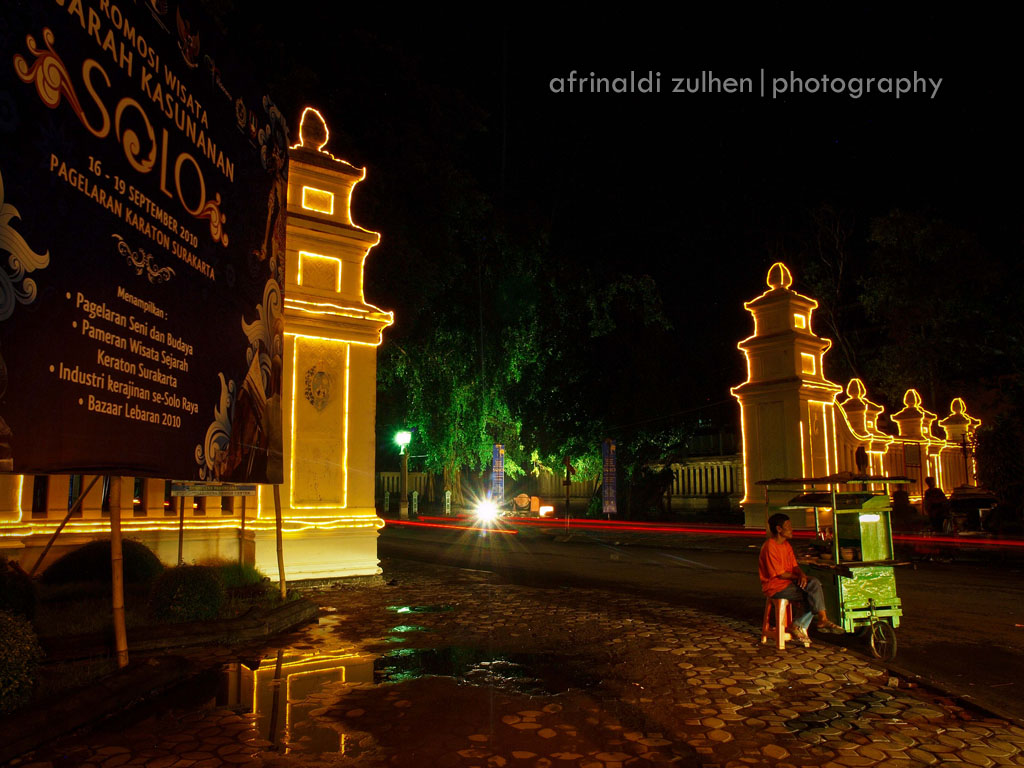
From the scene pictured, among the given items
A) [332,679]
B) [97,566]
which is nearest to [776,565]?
[332,679]

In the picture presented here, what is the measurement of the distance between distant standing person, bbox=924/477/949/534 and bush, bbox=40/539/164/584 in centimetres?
1679

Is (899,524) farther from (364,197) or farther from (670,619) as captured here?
(364,197)

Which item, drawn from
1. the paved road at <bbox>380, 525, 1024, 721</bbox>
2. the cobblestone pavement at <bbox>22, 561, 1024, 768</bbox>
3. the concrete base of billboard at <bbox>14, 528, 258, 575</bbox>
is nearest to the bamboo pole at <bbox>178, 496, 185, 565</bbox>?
the concrete base of billboard at <bbox>14, 528, 258, 575</bbox>

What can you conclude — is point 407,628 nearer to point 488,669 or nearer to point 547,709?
point 488,669

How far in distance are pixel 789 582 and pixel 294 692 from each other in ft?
16.1

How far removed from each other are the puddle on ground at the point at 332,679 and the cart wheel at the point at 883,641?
3.04 m

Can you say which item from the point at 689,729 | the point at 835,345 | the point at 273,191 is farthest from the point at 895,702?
the point at 835,345

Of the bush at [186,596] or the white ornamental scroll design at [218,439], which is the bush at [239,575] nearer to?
the bush at [186,596]

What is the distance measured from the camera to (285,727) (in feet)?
16.4

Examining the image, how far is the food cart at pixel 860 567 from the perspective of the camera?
7199 mm

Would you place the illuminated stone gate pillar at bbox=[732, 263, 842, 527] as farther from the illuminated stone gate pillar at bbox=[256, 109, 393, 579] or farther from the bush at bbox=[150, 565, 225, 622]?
the bush at bbox=[150, 565, 225, 622]

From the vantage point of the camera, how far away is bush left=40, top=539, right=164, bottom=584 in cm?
844

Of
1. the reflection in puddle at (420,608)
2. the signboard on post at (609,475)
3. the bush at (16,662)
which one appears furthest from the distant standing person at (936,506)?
the bush at (16,662)

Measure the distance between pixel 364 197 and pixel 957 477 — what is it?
20197 mm
